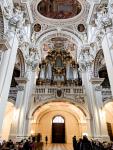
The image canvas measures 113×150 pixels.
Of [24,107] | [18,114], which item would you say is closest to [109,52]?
[24,107]

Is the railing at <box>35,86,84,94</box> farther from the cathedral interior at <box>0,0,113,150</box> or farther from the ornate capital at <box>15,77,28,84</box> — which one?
the ornate capital at <box>15,77,28,84</box>

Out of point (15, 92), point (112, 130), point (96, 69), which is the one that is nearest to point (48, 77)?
point (15, 92)

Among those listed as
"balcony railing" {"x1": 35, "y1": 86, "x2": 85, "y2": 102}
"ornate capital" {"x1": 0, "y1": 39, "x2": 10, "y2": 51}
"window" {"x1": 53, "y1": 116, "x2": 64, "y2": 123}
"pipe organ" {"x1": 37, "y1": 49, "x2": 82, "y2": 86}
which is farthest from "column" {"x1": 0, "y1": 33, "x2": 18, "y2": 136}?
"window" {"x1": 53, "y1": 116, "x2": 64, "y2": 123}

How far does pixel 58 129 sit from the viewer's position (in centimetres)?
1820

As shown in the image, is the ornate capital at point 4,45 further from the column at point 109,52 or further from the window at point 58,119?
the window at point 58,119

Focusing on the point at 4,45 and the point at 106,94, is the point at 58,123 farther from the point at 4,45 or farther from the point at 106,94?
the point at 4,45

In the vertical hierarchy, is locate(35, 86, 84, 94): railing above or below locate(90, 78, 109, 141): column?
above

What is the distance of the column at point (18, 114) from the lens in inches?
416

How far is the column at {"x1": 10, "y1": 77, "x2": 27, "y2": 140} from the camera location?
10.6 m

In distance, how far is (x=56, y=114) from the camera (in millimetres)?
18547

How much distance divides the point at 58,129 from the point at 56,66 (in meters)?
6.87

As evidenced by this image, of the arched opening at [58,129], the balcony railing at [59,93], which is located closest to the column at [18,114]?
the balcony railing at [59,93]

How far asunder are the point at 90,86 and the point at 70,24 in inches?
242

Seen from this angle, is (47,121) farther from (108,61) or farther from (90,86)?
(108,61)
